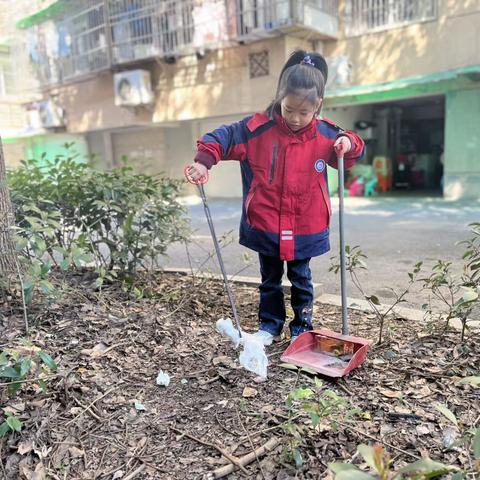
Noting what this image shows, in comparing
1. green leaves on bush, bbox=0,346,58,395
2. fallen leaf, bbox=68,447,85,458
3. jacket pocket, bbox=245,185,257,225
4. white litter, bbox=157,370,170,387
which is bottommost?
fallen leaf, bbox=68,447,85,458

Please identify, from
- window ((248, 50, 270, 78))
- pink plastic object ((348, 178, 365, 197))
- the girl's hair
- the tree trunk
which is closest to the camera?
the girl's hair

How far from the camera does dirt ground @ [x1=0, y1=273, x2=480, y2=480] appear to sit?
1.85 metres

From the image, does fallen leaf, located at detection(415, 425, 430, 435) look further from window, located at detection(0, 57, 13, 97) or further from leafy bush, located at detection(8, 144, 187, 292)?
window, located at detection(0, 57, 13, 97)

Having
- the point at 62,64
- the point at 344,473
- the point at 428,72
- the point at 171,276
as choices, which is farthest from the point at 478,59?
the point at 62,64

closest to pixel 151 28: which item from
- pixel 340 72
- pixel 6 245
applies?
pixel 340 72

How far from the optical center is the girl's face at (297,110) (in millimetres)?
2498

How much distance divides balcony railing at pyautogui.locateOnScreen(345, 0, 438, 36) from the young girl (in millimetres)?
10732

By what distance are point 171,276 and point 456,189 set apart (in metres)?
10.1

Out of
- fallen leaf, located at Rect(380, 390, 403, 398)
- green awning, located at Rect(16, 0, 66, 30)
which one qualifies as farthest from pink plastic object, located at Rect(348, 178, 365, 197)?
fallen leaf, located at Rect(380, 390, 403, 398)

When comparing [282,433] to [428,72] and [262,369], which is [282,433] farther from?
[428,72]

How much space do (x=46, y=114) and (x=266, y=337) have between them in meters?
18.9

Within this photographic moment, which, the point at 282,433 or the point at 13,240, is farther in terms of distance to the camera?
the point at 13,240

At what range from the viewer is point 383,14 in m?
12.4

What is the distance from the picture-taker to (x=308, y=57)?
2.70 meters
